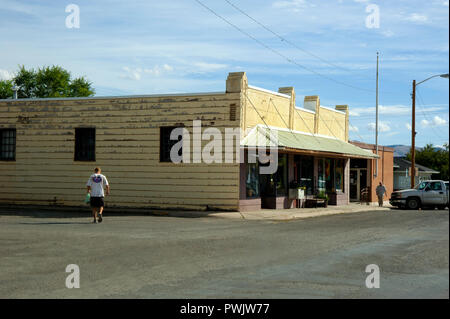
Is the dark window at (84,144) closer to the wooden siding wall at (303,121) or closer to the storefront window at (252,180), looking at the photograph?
the storefront window at (252,180)

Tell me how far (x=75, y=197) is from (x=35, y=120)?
429cm

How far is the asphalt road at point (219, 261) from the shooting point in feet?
21.4

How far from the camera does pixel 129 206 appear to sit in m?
23.6

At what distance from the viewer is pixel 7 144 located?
25.9 m

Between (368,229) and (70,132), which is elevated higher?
(70,132)

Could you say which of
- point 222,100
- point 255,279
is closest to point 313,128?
point 222,100

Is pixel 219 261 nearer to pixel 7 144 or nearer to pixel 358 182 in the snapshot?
pixel 7 144

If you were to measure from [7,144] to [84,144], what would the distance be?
4.29 metres

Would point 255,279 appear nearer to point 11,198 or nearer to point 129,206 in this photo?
point 129,206

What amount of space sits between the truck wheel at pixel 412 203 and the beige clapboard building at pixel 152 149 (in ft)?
20.7

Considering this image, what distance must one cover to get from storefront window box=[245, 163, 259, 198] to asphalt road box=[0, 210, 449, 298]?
726 centimetres

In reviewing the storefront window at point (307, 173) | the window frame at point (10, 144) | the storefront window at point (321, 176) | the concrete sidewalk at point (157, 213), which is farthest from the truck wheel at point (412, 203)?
the window frame at point (10, 144)

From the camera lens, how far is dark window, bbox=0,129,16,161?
2581cm

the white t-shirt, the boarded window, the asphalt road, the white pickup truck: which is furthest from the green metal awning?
the asphalt road
